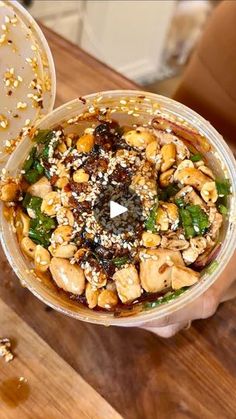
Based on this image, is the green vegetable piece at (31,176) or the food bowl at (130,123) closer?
the food bowl at (130,123)

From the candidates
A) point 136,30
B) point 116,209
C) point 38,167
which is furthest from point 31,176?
point 136,30

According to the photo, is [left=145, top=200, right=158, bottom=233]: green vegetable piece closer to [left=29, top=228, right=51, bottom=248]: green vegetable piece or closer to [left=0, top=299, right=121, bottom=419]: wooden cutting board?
[left=29, top=228, right=51, bottom=248]: green vegetable piece

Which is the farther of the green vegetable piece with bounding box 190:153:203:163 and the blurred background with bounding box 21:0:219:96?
the blurred background with bounding box 21:0:219:96

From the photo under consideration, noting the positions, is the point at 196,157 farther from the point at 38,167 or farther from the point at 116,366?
the point at 116,366

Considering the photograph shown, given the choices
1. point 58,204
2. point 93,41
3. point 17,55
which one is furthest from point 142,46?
point 58,204

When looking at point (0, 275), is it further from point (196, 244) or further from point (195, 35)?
point (195, 35)

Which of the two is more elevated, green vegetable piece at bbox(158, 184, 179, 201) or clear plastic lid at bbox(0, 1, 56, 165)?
clear plastic lid at bbox(0, 1, 56, 165)

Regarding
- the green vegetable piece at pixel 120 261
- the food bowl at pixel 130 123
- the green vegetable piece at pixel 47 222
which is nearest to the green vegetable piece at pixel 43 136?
the food bowl at pixel 130 123

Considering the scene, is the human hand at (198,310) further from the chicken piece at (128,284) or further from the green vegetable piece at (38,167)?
the green vegetable piece at (38,167)
